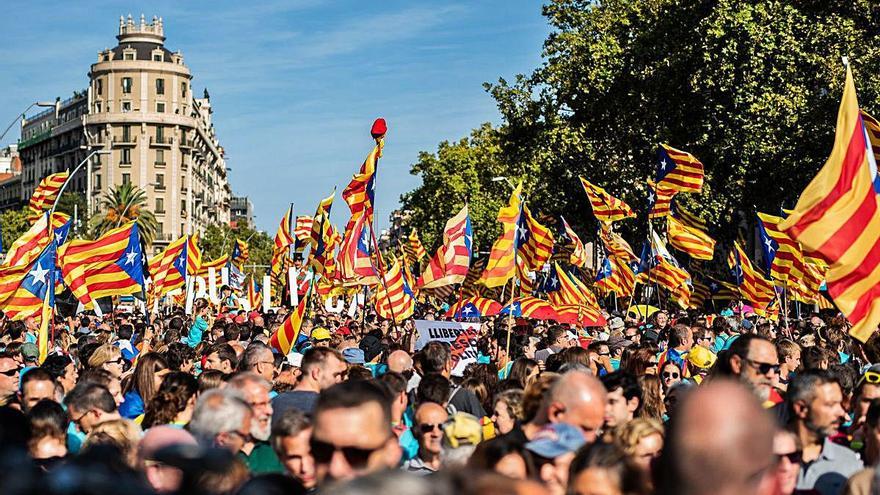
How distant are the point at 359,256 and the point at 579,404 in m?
12.1

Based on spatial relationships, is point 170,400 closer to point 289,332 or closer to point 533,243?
point 289,332

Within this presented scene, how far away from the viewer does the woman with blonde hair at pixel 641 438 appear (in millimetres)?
5008

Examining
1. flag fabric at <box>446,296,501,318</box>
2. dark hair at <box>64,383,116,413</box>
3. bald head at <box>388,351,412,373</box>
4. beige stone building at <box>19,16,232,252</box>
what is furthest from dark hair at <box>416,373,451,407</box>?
beige stone building at <box>19,16,232,252</box>

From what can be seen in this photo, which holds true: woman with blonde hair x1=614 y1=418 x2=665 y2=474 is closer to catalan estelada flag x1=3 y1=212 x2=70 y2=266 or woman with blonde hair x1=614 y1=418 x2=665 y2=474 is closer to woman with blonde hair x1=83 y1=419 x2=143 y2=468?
woman with blonde hair x1=83 y1=419 x2=143 y2=468

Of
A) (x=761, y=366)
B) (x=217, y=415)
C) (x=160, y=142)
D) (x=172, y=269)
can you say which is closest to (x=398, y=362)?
(x=761, y=366)

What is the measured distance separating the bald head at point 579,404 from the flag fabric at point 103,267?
1299 centimetres

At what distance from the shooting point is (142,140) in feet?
408

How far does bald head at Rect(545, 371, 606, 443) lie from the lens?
5.00 metres

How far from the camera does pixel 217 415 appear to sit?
17.8 ft

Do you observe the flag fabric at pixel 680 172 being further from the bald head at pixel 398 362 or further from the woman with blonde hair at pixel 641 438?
the woman with blonde hair at pixel 641 438

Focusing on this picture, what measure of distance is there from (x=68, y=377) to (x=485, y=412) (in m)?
3.42

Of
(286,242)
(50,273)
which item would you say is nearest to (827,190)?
(50,273)

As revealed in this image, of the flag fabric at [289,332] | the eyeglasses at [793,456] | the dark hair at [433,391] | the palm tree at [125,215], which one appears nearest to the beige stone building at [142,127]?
the palm tree at [125,215]

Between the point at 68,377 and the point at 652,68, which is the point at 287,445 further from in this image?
the point at 652,68
